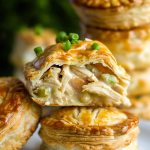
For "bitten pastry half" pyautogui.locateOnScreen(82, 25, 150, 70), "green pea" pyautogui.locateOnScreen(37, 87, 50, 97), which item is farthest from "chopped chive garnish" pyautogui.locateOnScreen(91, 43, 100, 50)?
"bitten pastry half" pyautogui.locateOnScreen(82, 25, 150, 70)

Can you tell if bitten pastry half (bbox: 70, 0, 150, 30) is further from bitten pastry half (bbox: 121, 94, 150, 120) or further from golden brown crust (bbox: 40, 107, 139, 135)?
golden brown crust (bbox: 40, 107, 139, 135)

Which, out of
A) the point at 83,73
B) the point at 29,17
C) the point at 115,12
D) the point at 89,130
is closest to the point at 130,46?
the point at 115,12

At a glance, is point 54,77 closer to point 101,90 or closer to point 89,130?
point 101,90

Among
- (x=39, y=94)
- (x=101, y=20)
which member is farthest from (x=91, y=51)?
(x=101, y=20)

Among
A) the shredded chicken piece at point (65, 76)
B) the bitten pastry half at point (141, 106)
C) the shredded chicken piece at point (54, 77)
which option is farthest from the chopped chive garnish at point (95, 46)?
the bitten pastry half at point (141, 106)

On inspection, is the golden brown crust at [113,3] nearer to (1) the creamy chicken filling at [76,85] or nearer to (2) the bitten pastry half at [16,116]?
(1) the creamy chicken filling at [76,85]

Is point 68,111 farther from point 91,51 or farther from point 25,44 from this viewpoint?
point 25,44
